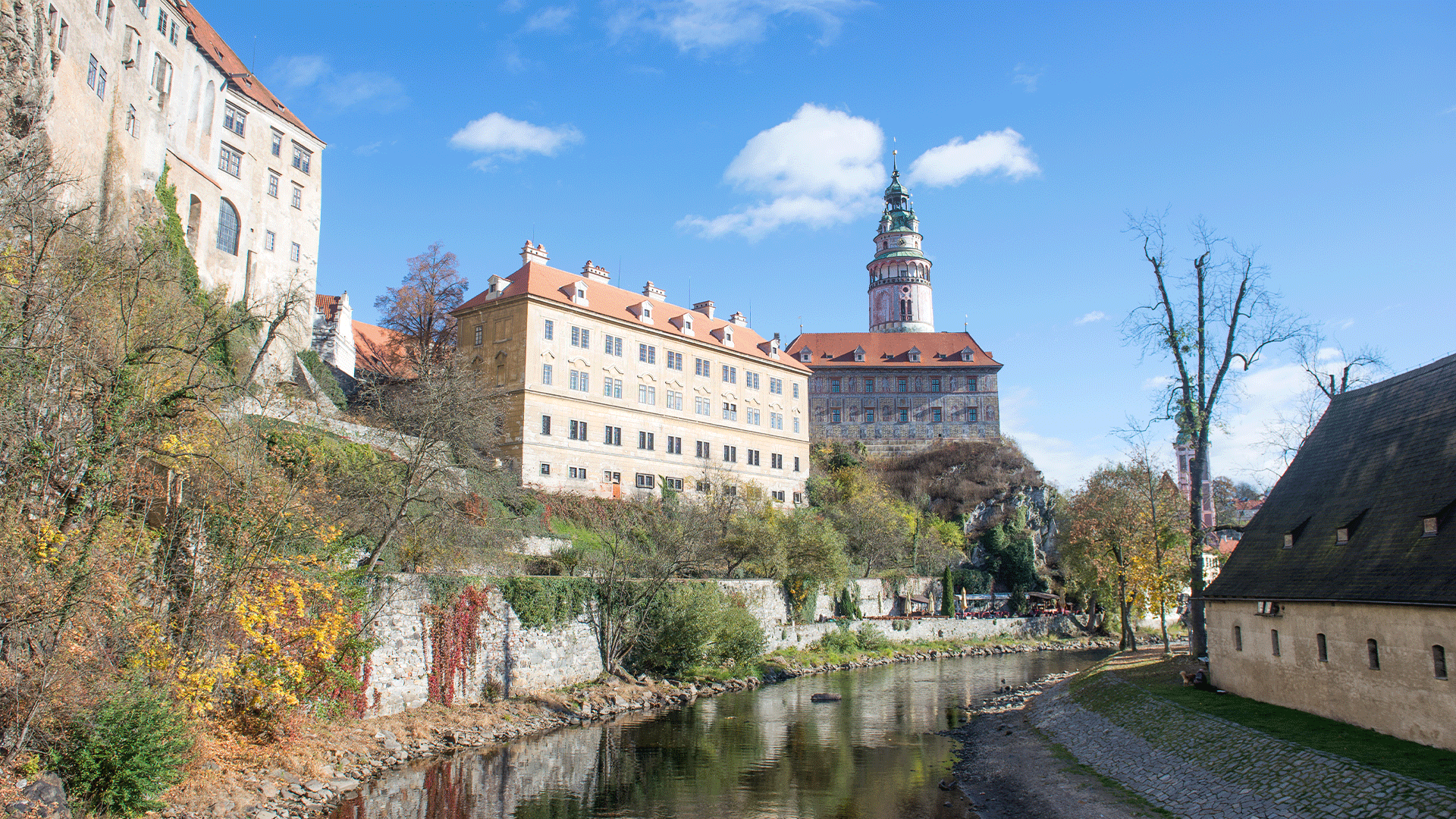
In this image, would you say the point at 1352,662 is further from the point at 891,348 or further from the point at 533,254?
the point at 891,348

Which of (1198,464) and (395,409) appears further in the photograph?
(395,409)

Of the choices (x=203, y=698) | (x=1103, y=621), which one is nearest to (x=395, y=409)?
(x=203, y=698)

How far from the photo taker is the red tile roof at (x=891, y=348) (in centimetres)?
8056

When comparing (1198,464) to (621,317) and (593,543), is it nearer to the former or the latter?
(593,543)

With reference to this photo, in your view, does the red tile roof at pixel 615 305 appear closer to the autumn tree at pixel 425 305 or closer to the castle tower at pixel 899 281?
the autumn tree at pixel 425 305

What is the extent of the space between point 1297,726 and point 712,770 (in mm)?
11936

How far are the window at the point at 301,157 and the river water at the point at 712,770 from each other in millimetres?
32108

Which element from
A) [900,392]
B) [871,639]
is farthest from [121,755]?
[900,392]

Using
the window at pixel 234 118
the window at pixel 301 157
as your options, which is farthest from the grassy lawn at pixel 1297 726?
the window at pixel 301 157

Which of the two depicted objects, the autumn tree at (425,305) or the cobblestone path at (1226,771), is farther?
the autumn tree at (425,305)

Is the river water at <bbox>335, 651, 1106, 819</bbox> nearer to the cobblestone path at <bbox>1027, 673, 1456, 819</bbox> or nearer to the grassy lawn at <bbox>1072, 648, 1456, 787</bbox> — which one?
the cobblestone path at <bbox>1027, 673, 1456, 819</bbox>

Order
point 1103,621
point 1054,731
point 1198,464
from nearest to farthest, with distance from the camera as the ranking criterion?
point 1054,731
point 1198,464
point 1103,621

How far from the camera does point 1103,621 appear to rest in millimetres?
55844

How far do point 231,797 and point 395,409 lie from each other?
20.6 m
